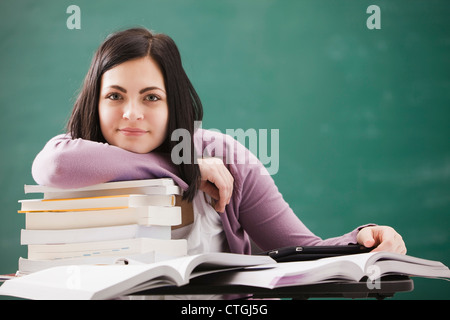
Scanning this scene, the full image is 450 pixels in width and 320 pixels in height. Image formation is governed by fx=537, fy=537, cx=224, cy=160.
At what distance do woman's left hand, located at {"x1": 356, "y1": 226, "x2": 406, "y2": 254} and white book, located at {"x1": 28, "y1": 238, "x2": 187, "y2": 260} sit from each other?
1.12 ft

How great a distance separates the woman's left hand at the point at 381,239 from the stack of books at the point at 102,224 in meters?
0.33

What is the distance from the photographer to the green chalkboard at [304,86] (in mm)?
2566

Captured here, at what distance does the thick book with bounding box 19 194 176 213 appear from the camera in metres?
0.89

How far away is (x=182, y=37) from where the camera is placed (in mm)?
2684

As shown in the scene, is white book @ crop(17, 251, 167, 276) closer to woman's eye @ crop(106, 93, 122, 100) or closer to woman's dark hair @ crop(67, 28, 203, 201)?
woman's dark hair @ crop(67, 28, 203, 201)

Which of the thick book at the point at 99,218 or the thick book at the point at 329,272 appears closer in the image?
the thick book at the point at 329,272

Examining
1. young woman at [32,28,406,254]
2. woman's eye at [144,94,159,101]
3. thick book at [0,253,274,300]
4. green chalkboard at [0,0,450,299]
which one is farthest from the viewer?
green chalkboard at [0,0,450,299]

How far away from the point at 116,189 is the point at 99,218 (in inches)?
2.7

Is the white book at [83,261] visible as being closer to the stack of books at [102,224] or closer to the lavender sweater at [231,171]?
the stack of books at [102,224]

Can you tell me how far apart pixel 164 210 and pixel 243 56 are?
1844mm

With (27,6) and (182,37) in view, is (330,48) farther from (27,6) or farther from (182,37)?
(27,6)

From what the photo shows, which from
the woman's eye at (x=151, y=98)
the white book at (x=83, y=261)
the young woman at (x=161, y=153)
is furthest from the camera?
the woman's eye at (x=151, y=98)

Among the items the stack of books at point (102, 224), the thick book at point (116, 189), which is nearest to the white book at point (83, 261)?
the stack of books at point (102, 224)

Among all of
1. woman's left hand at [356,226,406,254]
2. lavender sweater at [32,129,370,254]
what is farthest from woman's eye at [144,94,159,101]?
woman's left hand at [356,226,406,254]
